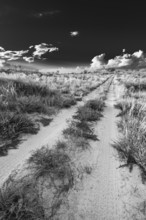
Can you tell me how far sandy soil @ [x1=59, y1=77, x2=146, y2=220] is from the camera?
1.77 metres

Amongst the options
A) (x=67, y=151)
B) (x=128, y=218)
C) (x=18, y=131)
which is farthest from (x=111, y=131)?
(x=18, y=131)

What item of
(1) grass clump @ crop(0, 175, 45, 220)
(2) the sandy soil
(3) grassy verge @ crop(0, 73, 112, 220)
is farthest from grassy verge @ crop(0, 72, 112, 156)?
(2) the sandy soil

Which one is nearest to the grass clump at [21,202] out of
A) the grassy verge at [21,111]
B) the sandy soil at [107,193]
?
the sandy soil at [107,193]

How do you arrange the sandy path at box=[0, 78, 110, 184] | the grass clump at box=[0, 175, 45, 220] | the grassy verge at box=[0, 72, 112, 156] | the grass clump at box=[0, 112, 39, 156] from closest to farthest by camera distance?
the grass clump at box=[0, 175, 45, 220] → the sandy path at box=[0, 78, 110, 184] → the grass clump at box=[0, 112, 39, 156] → the grassy verge at box=[0, 72, 112, 156]

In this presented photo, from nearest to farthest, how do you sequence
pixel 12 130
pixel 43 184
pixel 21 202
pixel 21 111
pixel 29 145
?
pixel 21 202 → pixel 43 184 → pixel 29 145 → pixel 12 130 → pixel 21 111

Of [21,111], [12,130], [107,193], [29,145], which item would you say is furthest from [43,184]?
[21,111]

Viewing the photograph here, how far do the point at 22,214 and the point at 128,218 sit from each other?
1.49 metres

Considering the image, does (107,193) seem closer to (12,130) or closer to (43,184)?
(43,184)

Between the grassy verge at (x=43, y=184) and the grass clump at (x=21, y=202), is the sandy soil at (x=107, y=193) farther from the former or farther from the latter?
the grass clump at (x=21, y=202)

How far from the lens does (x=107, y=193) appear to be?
2.08 metres

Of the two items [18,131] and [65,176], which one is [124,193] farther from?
[18,131]

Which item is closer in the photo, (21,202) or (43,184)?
(21,202)

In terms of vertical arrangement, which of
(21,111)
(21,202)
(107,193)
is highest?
(21,111)

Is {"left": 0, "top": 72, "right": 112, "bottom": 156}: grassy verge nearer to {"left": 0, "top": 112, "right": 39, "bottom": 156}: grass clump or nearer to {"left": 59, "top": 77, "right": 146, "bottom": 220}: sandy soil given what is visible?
{"left": 0, "top": 112, "right": 39, "bottom": 156}: grass clump
